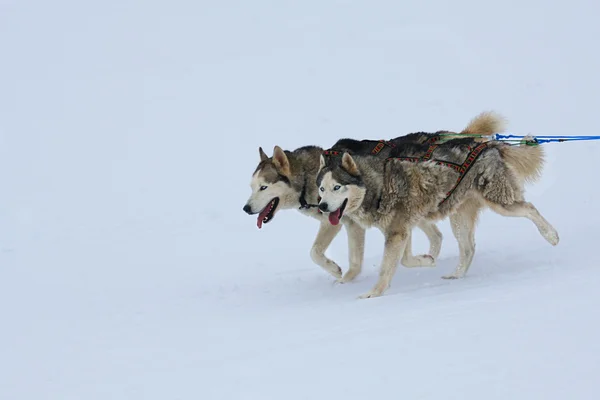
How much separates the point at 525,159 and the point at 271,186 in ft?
7.66

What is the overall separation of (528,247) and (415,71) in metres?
9.57

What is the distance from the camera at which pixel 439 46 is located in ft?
56.8

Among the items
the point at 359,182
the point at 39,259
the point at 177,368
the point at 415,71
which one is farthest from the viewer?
the point at 415,71

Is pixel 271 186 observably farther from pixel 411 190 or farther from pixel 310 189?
pixel 411 190

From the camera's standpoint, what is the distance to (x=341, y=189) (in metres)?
6.43

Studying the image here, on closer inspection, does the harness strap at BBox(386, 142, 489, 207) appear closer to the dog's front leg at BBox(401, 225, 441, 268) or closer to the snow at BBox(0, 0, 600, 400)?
the dog's front leg at BBox(401, 225, 441, 268)

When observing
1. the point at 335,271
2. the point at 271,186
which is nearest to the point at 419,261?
the point at 335,271

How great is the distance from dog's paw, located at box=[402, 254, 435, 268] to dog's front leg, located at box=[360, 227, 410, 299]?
47 centimetres

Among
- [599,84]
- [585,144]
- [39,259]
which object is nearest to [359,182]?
[39,259]

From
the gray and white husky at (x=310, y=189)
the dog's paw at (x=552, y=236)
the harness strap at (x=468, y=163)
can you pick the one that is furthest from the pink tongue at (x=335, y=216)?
the dog's paw at (x=552, y=236)

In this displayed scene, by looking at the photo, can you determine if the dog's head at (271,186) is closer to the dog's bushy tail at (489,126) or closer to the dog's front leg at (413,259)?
the dog's front leg at (413,259)

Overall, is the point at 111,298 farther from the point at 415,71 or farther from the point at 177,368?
the point at 415,71

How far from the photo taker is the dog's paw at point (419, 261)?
7010 millimetres

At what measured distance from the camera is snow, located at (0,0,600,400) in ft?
13.7
